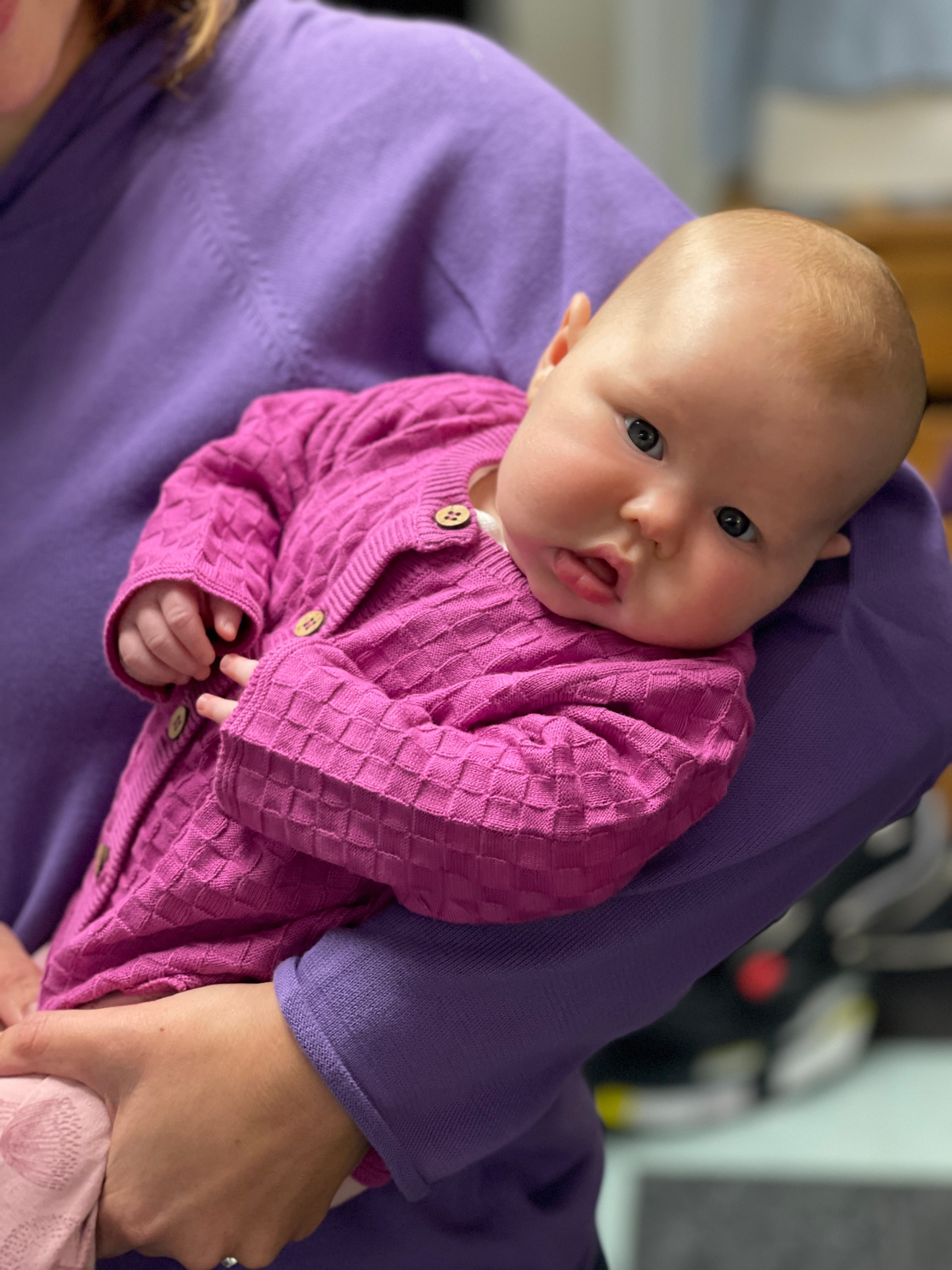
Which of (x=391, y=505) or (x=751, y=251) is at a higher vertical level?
(x=751, y=251)

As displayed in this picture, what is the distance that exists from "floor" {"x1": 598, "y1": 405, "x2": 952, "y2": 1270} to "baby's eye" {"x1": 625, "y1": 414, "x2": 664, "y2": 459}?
1.09 meters

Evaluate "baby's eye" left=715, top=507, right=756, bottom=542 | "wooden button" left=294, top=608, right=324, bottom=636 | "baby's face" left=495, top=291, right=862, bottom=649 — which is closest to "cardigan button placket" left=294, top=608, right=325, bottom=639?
"wooden button" left=294, top=608, right=324, bottom=636

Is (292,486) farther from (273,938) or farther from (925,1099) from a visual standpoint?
(925,1099)

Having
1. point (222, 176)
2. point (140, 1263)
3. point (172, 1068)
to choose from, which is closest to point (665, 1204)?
point (140, 1263)

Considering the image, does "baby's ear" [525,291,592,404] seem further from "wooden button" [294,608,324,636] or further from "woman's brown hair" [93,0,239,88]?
"woman's brown hair" [93,0,239,88]

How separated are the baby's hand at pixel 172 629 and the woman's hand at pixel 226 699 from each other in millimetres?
17

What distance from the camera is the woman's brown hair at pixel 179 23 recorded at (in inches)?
35.7

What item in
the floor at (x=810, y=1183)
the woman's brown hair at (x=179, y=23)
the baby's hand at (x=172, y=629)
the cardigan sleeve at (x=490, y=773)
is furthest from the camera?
the floor at (x=810, y=1183)

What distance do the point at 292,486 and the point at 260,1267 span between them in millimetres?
470

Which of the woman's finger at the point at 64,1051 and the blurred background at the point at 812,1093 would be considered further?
the blurred background at the point at 812,1093

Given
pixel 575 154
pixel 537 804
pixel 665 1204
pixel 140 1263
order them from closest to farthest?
1. pixel 537 804
2. pixel 140 1263
3. pixel 575 154
4. pixel 665 1204

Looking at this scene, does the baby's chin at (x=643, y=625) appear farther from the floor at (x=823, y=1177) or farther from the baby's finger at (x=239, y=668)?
the floor at (x=823, y=1177)

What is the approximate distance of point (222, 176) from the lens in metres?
0.91

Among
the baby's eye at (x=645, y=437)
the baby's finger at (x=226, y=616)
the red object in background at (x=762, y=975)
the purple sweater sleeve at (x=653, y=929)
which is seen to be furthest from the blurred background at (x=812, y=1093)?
the baby's finger at (x=226, y=616)
